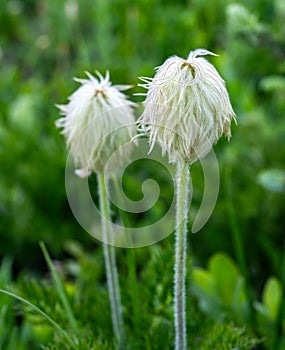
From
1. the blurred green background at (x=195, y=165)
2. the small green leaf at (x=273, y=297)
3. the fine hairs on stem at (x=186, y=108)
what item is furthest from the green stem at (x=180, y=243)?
the small green leaf at (x=273, y=297)

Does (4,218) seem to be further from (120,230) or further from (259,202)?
(259,202)

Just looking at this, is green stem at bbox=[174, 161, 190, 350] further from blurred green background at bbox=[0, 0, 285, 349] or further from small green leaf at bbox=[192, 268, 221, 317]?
small green leaf at bbox=[192, 268, 221, 317]

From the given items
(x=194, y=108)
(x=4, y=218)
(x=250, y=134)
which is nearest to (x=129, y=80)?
(x=250, y=134)

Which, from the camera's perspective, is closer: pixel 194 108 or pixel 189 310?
pixel 194 108

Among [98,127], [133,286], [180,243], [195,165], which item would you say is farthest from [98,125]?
[195,165]

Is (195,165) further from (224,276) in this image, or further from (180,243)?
(180,243)

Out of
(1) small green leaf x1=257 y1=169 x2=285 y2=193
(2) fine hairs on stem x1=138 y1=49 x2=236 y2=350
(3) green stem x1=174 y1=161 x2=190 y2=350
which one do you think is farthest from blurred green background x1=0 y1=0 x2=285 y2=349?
(2) fine hairs on stem x1=138 y1=49 x2=236 y2=350

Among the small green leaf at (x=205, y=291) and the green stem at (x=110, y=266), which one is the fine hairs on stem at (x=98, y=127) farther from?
the small green leaf at (x=205, y=291)
